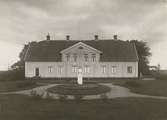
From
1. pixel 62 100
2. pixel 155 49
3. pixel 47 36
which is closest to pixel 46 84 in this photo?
pixel 62 100

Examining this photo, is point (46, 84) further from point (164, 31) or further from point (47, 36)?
point (164, 31)

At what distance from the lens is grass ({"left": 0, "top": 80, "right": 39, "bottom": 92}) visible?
16.3ft

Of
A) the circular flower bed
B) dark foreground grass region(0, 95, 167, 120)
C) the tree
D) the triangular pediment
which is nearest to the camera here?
dark foreground grass region(0, 95, 167, 120)

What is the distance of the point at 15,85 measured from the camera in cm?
570

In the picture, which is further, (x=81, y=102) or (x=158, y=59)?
(x=81, y=102)

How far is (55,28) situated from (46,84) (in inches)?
120

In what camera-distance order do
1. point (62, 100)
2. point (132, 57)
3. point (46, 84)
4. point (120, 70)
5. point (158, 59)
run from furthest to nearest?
point (132, 57) < point (120, 70) < point (46, 84) < point (62, 100) < point (158, 59)

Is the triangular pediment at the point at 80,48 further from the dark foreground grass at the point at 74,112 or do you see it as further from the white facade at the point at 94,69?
the dark foreground grass at the point at 74,112

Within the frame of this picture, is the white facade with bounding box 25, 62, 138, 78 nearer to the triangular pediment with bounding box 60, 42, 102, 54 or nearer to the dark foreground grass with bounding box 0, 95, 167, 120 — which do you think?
the triangular pediment with bounding box 60, 42, 102, 54

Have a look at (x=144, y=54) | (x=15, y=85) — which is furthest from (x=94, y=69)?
(x=15, y=85)

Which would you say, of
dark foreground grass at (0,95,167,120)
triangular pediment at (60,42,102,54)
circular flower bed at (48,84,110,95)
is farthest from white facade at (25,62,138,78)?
dark foreground grass at (0,95,167,120)

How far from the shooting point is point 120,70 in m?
11.3

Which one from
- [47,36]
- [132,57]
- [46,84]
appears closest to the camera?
[47,36]

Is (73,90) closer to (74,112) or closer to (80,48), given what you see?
(74,112)
